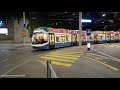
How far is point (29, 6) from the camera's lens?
498cm

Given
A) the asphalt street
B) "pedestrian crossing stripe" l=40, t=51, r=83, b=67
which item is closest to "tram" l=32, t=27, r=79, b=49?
"pedestrian crossing stripe" l=40, t=51, r=83, b=67

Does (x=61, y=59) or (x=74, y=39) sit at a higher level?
(x=74, y=39)

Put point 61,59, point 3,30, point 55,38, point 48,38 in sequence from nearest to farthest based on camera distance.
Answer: point 61,59
point 48,38
point 55,38
point 3,30

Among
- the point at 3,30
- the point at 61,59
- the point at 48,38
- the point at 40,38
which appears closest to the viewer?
the point at 61,59

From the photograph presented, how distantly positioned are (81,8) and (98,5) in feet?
1.20

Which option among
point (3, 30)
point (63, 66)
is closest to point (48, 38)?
point (63, 66)

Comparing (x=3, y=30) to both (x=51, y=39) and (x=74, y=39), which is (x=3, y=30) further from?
(x=51, y=39)

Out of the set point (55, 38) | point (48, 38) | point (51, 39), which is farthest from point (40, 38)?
point (55, 38)

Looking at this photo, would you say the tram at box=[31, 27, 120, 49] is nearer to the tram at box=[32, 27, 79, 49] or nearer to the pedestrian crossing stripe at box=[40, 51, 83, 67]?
the tram at box=[32, 27, 79, 49]

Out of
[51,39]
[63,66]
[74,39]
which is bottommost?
[63,66]

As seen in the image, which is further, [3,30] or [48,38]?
[3,30]

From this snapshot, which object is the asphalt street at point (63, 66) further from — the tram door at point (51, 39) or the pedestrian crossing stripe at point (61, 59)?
the tram door at point (51, 39)
